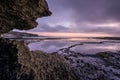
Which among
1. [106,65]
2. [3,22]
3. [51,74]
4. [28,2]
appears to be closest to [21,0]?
[28,2]

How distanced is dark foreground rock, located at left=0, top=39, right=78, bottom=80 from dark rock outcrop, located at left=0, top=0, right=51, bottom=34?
36.9 inches

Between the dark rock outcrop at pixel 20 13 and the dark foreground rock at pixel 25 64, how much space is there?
3.07 feet

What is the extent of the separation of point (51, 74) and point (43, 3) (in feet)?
12.4

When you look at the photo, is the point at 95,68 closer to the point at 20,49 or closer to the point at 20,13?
the point at 20,49

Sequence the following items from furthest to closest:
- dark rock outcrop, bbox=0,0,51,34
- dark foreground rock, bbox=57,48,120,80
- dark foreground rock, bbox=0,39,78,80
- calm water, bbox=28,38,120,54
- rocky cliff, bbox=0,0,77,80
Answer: calm water, bbox=28,38,120,54 → dark foreground rock, bbox=57,48,120,80 → dark foreground rock, bbox=0,39,78,80 → rocky cliff, bbox=0,0,77,80 → dark rock outcrop, bbox=0,0,51,34

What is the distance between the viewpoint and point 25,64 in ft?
45.8

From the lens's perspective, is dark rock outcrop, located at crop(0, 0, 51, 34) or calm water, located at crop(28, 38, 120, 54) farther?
calm water, located at crop(28, 38, 120, 54)

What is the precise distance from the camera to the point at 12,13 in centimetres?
1341

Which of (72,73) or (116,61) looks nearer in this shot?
(72,73)

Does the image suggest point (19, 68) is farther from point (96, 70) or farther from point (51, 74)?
point (96, 70)

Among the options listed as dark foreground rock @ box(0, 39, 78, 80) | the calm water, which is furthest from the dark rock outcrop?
the calm water

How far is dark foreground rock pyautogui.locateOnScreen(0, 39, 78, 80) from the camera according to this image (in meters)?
13.8

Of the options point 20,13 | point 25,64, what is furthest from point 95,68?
point 20,13

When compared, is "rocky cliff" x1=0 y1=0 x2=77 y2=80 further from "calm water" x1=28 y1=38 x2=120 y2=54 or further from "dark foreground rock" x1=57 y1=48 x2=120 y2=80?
"calm water" x1=28 y1=38 x2=120 y2=54
